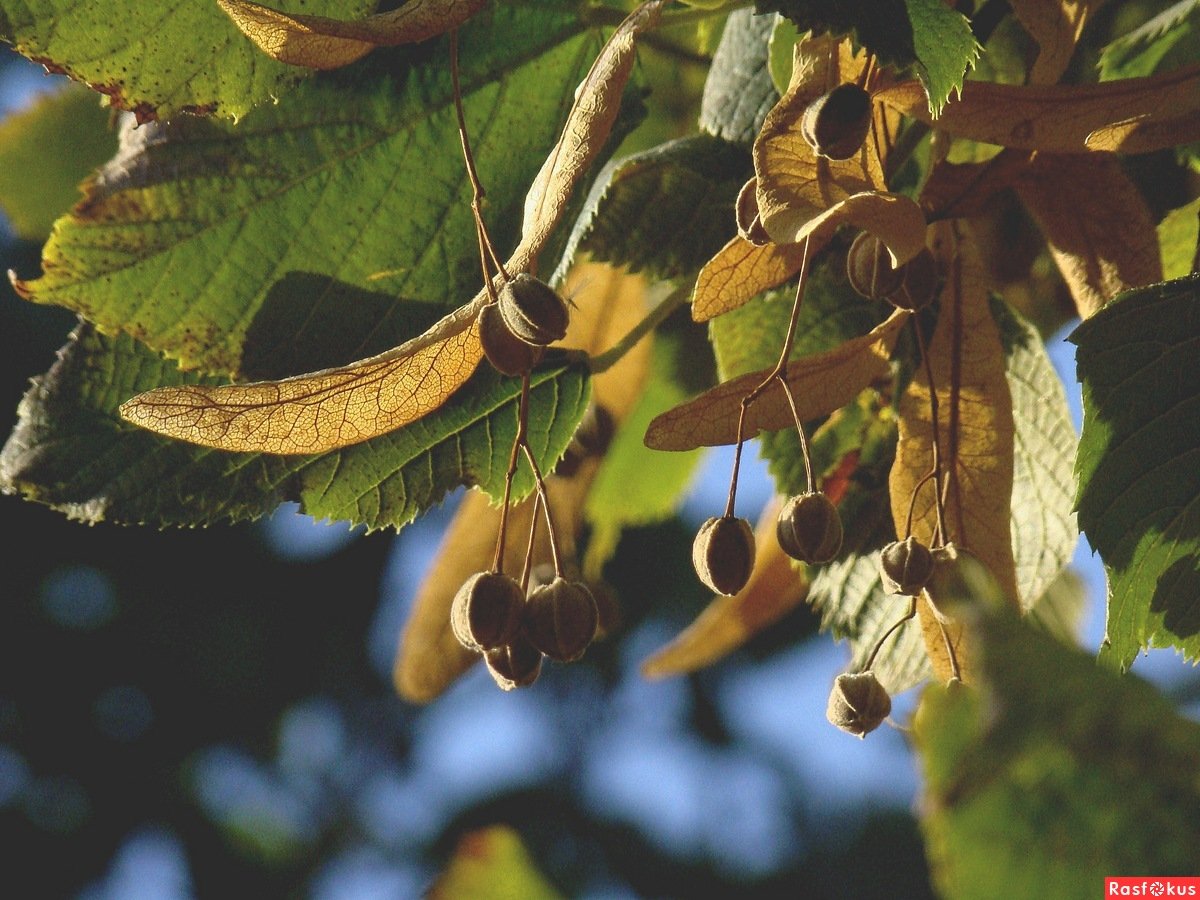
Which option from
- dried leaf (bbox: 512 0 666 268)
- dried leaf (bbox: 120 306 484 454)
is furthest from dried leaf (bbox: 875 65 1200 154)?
dried leaf (bbox: 120 306 484 454)

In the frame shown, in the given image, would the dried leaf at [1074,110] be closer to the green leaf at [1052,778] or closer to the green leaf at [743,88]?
the green leaf at [743,88]

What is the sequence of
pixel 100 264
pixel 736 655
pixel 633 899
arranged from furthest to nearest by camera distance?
pixel 736 655 < pixel 633 899 < pixel 100 264

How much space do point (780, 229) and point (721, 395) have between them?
0.41 ft

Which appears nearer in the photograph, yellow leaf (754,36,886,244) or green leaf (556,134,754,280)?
yellow leaf (754,36,886,244)

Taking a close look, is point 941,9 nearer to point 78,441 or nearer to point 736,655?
point 78,441

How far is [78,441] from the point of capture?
2.88ft

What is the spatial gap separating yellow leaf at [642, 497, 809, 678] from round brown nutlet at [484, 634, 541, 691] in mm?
318

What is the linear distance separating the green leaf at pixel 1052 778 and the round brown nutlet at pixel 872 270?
412mm

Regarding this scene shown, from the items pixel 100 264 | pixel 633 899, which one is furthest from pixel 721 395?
pixel 633 899

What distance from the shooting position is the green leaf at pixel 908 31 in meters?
0.66

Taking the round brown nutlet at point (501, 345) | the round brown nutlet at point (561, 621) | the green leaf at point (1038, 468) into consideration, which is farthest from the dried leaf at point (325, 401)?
the green leaf at point (1038, 468)

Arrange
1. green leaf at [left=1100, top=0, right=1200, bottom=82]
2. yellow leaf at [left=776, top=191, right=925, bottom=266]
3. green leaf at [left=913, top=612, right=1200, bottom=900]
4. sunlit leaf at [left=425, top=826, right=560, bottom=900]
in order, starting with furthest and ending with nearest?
green leaf at [left=1100, top=0, right=1200, bottom=82]
yellow leaf at [left=776, top=191, right=925, bottom=266]
sunlit leaf at [left=425, top=826, right=560, bottom=900]
green leaf at [left=913, top=612, right=1200, bottom=900]

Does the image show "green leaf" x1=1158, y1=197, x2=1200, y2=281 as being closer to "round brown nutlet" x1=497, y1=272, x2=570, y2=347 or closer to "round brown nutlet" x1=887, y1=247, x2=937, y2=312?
"round brown nutlet" x1=887, y1=247, x2=937, y2=312

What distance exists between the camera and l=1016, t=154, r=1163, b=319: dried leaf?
2.56 ft
